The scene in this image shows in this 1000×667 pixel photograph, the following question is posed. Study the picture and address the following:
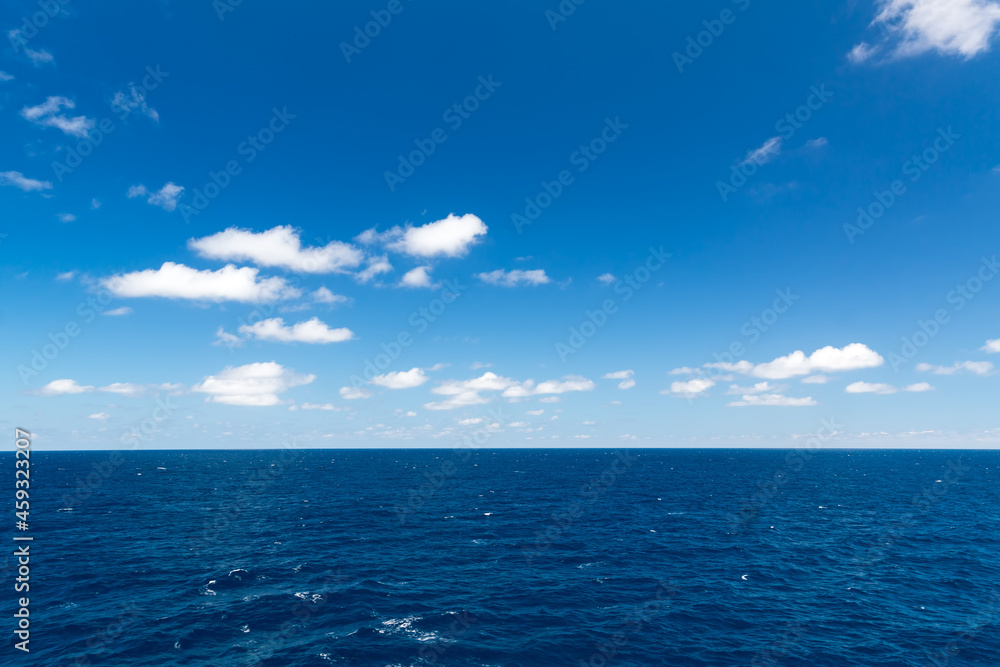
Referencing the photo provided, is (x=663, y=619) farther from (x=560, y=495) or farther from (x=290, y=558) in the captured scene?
(x=560, y=495)

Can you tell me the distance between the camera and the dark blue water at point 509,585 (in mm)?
42469

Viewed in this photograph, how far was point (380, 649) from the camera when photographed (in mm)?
41750

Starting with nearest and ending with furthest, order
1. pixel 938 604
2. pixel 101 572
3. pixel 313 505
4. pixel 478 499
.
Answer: pixel 938 604
pixel 101 572
pixel 313 505
pixel 478 499

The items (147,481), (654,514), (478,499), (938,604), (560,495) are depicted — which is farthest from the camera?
(147,481)

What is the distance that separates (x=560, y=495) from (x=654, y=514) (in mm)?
36088

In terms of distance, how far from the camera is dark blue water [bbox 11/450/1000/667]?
4247 centimetres

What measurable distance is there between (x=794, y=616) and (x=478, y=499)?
86.2 meters

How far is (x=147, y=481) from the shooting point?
168 m

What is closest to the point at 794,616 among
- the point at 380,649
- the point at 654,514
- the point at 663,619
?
the point at 663,619

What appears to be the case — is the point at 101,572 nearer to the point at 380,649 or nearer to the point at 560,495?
the point at 380,649

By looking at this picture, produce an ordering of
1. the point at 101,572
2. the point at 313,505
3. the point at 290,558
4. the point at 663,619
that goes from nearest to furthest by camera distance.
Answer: the point at 663,619 → the point at 101,572 → the point at 290,558 → the point at 313,505

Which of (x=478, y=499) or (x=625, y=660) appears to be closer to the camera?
(x=625, y=660)

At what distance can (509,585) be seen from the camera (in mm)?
57500

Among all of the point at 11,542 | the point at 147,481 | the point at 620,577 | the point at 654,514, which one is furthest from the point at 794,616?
the point at 147,481
